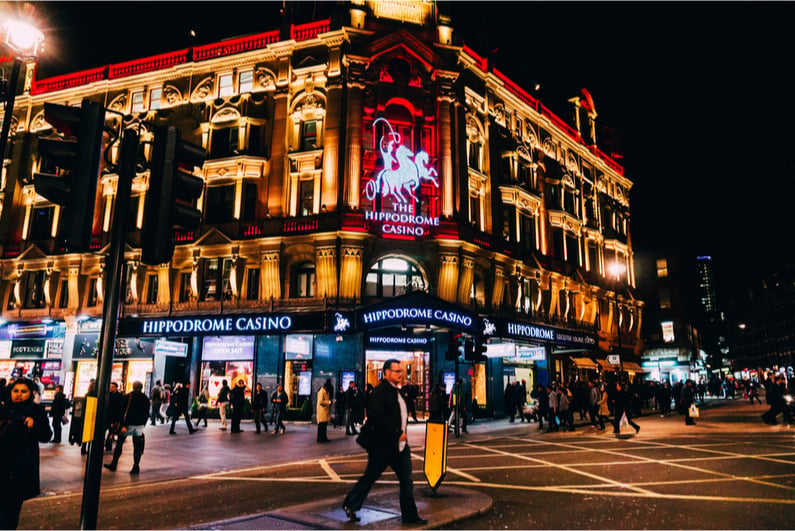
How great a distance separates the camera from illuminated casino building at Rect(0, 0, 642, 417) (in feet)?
83.8

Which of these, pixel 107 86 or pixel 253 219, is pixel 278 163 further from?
pixel 107 86

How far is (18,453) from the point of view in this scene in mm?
4883

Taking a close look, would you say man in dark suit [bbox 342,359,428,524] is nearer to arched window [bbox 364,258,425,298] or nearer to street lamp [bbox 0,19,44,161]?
street lamp [bbox 0,19,44,161]

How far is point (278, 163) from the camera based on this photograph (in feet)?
93.0

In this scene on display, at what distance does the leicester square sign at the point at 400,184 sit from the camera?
1013 inches

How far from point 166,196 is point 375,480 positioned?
402cm

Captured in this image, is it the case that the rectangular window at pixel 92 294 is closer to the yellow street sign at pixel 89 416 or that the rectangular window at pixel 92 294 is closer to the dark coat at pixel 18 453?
the yellow street sign at pixel 89 416

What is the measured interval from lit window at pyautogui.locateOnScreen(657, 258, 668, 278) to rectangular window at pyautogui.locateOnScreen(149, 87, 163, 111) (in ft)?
229

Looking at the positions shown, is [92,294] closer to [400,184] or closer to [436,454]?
[400,184]

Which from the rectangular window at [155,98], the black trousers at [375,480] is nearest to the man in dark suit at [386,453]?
the black trousers at [375,480]

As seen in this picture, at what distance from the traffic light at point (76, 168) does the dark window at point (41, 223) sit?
32.3 metres

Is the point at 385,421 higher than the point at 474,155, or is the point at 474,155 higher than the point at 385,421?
the point at 474,155

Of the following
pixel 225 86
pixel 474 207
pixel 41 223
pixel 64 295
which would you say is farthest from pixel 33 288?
pixel 474 207

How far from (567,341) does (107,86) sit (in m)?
32.0
